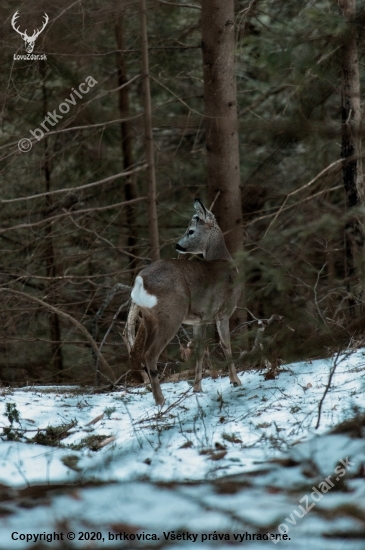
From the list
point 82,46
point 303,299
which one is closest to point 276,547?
point 303,299

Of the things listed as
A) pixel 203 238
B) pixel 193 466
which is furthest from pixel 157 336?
pixel 193 466

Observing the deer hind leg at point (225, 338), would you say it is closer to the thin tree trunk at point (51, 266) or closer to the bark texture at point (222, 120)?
the bark texture at point (222, 120)

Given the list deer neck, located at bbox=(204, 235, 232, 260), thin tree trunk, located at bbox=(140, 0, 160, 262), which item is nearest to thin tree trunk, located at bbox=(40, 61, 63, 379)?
thin tree trunk, located at bbox=(140, 0, 160, 262)

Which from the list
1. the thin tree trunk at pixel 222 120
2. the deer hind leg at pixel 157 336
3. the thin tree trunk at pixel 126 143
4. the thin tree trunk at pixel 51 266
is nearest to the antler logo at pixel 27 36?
the thin tree trunk at pixel 51 266

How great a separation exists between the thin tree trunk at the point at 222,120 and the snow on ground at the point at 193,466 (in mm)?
3389

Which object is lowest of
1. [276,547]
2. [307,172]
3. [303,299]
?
[276,547]

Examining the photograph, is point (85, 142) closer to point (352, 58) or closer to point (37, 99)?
point (37, 99)

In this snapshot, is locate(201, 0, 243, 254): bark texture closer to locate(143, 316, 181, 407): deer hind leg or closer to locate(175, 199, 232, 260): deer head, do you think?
locate(175, 199, 232, 260): deer head

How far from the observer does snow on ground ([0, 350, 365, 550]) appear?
2814 mm

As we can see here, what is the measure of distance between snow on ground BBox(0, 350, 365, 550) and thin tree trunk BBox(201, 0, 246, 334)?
339 centimetres

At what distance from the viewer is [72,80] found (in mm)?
12547

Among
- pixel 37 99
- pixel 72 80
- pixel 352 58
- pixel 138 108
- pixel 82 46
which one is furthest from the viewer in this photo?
pixel 138 108

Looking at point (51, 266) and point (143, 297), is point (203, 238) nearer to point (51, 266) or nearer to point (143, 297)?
point (143, 297)

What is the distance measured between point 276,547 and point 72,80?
10.9 meters
